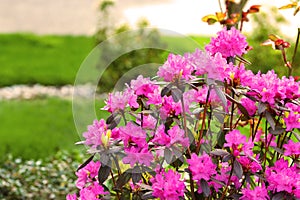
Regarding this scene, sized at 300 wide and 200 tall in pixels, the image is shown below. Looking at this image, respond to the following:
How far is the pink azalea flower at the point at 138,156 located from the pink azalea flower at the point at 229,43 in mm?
421

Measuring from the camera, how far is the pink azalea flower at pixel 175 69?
70.1 inches

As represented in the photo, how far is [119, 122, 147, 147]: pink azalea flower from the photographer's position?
69.9 inches

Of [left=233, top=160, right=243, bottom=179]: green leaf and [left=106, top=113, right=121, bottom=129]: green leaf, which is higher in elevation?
[left=106, top=113, right=121, bottom=129]: green leaf

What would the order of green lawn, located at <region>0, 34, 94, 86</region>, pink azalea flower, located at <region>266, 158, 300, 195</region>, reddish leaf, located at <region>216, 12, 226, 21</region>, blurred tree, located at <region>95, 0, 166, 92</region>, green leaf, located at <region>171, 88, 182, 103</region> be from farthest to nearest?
green lawn, located at <region>0, 34, 94, 86</region>
blurred tree, located at <region>95, 0, 166, 92</region>
reddish leaf, located at <region>216, 12, 226, 21</region>
pink azalea flower, located at <region>266, 158, 300, 195</region>
green leaf, located at <region>171, 88, 182, 103</region>

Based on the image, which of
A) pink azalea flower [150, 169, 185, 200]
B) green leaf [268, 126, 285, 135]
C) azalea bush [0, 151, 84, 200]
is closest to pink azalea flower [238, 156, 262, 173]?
green leaf [268, 126, 285, 135]

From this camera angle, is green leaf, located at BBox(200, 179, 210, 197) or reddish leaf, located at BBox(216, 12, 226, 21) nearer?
green leaf, located at BBox(200, 179, 210, 197)

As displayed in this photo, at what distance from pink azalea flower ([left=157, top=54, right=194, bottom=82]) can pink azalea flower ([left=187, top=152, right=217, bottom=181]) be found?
9.3 inches

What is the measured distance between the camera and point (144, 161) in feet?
5.82

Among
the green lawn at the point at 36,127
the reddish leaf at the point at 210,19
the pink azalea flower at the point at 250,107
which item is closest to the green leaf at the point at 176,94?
the pink azalea flower at the point at 250,107

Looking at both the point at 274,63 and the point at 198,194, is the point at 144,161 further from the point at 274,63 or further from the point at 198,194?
the point at 274,63

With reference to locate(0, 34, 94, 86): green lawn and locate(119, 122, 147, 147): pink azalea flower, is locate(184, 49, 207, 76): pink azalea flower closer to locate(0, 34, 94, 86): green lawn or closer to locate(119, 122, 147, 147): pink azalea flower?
locate(119, 122, 147, 147): pink azalea flower

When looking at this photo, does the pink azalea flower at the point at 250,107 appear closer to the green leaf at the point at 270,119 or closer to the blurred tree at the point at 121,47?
the green leaf at the point at 270,119

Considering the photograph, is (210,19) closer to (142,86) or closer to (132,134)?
(142,86)

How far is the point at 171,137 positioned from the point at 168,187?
0.48 ft
